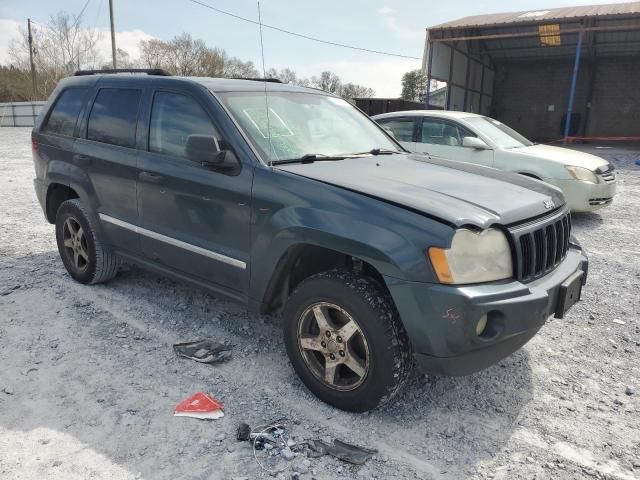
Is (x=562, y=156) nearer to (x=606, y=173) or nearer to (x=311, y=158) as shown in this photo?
(x=606, y=173)

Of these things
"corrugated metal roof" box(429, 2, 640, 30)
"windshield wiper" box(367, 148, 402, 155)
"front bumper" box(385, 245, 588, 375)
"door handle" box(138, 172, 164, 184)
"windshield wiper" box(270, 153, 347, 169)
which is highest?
"corrugated metal roof" box(429, 2, 640, 30)

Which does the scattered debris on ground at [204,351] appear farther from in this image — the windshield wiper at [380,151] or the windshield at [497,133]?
the windshield at [497,133]

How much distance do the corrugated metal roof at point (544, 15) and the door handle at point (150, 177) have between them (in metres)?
18.4

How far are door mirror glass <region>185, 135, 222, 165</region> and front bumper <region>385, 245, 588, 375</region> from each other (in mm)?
1294

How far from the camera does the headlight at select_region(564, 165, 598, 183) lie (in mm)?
6961

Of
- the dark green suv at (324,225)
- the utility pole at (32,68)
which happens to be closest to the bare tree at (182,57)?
the utility pole at (32,68)

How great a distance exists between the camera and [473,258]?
7.83 feet

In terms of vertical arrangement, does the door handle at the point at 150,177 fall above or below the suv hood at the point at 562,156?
below

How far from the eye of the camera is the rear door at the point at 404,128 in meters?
8.36

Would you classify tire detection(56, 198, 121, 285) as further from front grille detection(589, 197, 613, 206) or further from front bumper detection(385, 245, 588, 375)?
front grille detection(589, 197, 613, 206)

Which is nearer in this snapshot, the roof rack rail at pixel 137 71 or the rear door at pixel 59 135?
the roof rack rail at pixel 137 71

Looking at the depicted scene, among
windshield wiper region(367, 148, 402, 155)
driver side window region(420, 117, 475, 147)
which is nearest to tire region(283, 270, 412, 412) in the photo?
windshield wiper region(367, 148, 402, 155)

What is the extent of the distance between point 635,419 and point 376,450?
150 centimetres

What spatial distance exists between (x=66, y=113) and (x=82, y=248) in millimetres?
1206
